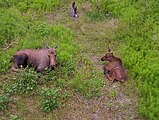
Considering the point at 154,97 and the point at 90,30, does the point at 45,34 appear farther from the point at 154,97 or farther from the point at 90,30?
the point at 154,97

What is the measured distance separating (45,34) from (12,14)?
153 cm

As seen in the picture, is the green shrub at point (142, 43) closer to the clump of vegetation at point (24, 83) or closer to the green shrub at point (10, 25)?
the clump of vegetation at point (24, 83)

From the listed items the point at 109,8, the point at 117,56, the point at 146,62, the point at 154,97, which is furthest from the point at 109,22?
the point at 154,97

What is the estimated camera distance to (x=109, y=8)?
41.4ft

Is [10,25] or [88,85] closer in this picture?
[88,85]

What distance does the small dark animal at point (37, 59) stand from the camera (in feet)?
31.7

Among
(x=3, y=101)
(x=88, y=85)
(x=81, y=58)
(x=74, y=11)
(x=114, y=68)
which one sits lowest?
(x=3, y=101)

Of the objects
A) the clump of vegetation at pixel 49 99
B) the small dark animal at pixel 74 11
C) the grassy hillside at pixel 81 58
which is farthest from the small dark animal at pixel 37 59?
the small dark animal at pixel 74 11

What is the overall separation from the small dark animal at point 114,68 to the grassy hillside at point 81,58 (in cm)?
18

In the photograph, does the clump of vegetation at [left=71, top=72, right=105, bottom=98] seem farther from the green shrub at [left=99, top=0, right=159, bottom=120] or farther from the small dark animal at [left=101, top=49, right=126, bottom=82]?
the green shrub at [left=99, top=0, right=159, bottom=120]

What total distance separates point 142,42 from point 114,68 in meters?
1.58

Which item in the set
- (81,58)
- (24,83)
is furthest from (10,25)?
(24,83)

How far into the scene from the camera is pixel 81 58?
1032 cm

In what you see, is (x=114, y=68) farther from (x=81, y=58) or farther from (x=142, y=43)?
(x=142, y=43)
